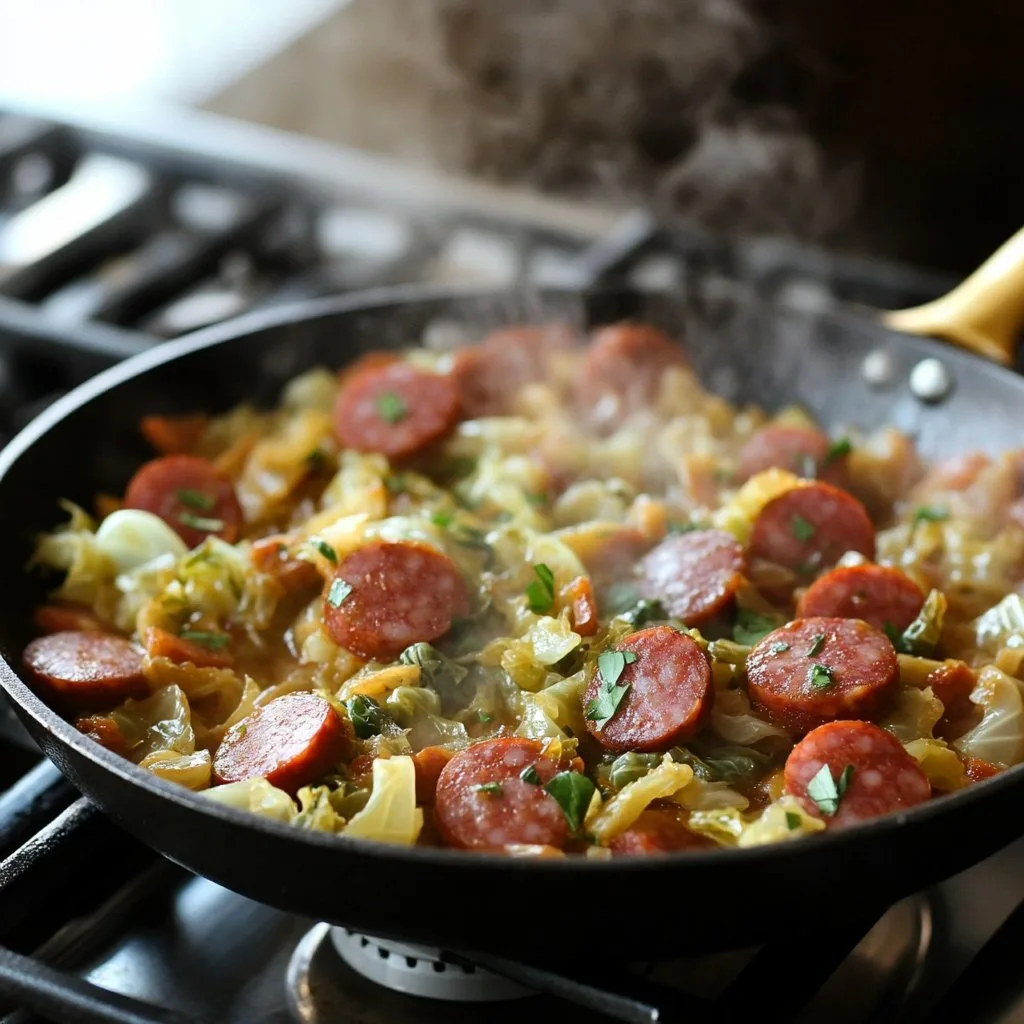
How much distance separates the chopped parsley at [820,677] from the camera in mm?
1821

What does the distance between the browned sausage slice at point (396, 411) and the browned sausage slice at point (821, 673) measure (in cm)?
88

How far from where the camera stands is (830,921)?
1.57 m

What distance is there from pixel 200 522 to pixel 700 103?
2.18 m

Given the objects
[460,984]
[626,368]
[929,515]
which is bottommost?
[460,984]

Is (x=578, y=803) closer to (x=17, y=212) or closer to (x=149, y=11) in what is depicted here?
(x=17, y=212)

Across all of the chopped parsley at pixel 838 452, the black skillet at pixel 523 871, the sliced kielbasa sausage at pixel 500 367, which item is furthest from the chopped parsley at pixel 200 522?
the chopped parsley at pixel 838 452

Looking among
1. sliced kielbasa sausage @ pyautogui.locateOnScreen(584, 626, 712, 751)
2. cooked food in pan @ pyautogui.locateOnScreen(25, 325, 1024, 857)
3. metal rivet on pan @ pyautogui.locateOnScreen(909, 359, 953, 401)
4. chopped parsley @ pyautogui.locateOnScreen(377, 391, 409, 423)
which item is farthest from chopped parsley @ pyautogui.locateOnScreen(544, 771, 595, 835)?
metal rivet on pan @ pyautogui.locateOnScreen(909, 359, 953, 401)

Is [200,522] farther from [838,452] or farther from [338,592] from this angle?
[838,452]

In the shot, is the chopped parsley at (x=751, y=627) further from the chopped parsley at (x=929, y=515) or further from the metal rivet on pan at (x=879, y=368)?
the metal rivet on pan at (x=879, y=368)

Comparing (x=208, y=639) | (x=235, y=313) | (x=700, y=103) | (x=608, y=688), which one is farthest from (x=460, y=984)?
(x=700, y=103)

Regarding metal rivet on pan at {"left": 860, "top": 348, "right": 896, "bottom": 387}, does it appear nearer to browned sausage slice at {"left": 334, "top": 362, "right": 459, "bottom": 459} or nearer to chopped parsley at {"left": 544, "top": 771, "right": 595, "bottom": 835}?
browned sausage slice at {"left": 334, "top": 362, "right": 459, "bottom": 459}

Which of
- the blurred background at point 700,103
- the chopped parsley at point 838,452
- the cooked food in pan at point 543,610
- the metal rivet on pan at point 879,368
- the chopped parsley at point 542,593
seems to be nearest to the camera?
the cooked food in pan at point 543,610

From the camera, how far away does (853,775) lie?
164 centimetres

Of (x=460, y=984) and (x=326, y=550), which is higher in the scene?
(x=326, y=550)
